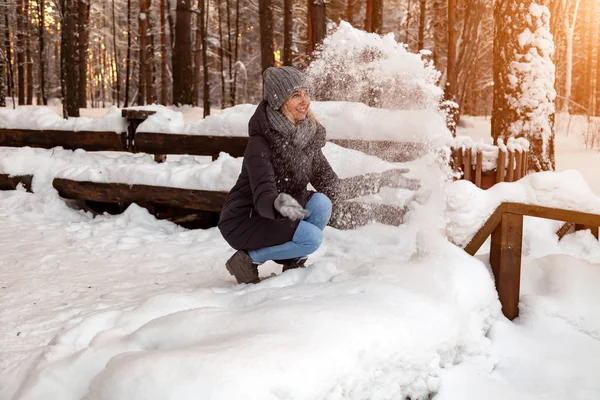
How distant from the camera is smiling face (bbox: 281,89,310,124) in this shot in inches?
134

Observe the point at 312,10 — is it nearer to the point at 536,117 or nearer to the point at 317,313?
the point at 536,117

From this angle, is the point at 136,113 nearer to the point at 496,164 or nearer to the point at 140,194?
the point at 140,194

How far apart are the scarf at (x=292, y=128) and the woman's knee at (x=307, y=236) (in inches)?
20.8

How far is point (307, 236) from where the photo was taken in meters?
3.61

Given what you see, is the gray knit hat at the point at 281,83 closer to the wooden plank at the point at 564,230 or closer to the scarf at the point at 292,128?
the scarf at the point at 292,128

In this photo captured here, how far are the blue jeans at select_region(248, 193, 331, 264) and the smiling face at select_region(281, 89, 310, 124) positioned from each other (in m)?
0.58

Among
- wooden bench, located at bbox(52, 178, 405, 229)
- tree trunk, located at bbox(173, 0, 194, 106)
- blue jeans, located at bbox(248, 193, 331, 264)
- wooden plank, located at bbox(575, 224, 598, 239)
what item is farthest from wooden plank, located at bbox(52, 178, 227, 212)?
tree trunk, located at bbox(173, 0, 194, 106)

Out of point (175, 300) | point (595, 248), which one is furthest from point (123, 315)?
point (595, 248)

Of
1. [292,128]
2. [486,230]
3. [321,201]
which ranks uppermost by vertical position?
[292,128]

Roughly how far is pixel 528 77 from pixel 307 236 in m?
3.70

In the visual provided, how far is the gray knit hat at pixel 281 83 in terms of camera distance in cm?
334

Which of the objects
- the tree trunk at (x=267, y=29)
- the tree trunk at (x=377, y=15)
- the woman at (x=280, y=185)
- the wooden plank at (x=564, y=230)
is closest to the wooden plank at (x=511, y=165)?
the wooden plank at (x=564, y=230)

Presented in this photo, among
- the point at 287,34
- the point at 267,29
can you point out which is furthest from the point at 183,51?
the point at 287,34

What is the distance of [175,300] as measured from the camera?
3.16 m
